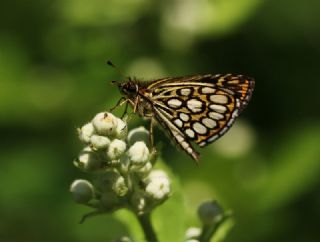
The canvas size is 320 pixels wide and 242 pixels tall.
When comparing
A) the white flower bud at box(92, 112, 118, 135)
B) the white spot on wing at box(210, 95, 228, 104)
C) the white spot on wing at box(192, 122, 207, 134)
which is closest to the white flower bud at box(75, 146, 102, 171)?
the white flower bud at box(92, 112, 118, 135)

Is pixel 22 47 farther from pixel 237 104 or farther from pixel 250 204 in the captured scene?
pixel 237 104

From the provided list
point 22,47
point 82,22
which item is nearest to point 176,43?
point 82,22

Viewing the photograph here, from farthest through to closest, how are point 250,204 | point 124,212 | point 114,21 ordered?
point 114,21, point 250,204, point 124,212

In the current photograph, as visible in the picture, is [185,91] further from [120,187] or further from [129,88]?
[120,187]

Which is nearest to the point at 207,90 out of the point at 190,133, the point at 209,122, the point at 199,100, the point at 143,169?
the point at 199,100

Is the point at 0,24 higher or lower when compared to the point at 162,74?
higher

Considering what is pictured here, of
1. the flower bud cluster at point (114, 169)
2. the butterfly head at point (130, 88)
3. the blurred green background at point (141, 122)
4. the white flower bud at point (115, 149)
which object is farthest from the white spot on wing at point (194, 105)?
the blurred green background at point (141, 122)
